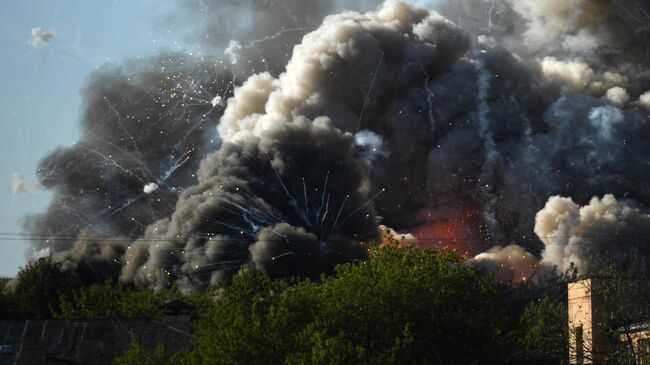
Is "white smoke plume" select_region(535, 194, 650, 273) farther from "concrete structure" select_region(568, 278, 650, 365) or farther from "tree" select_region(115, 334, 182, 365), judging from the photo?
"tree" select_region(115, 334, 182, 365)

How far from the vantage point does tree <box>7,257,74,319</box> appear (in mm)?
81625

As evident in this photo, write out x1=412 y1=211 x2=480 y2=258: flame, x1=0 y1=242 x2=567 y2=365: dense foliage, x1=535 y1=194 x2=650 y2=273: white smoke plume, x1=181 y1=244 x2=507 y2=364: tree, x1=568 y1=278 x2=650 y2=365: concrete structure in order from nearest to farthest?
1. x1=568 y1=278 x2=650 y2=365: concrete structure
2. x1=0 y1=242 x2=567 y2=365: dense foliage
3. x1=181 y1=244 x2=507 y2=364: tree
4. x1=535 y1=194 x2=650 y2=273: white smoke plume
5. x1=412 y1=211 x2=480 y2=258: flame

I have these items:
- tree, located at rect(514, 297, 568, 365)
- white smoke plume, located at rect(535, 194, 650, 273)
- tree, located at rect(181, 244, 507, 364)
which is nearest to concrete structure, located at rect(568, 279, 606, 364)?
tree, located at rect(514, 297, 568, 365)

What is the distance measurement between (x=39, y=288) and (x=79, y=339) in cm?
4047

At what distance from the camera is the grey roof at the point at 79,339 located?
147 ft

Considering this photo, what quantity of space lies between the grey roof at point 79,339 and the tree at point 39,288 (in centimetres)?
3423

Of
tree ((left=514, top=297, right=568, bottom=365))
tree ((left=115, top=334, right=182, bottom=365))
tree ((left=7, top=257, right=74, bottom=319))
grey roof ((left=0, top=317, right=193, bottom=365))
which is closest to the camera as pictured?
tree ((left=514, top=297, right=568, bottom=365))

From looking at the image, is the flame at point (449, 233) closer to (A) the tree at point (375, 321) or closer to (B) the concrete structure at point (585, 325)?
(B) the concrete structure at point (585, 325)

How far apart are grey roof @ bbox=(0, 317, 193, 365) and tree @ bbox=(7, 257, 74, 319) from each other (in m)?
34.2

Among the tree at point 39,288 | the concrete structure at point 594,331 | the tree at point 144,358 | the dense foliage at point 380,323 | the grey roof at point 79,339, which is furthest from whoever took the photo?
the tree at point 39,288

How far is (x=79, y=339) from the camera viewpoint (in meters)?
45.4

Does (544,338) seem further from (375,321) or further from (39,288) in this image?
(39,288)

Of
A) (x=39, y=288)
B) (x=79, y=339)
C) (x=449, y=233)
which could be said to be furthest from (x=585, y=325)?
(x=449, y=233)

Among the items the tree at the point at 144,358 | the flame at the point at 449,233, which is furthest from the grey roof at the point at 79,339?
the flame at the point at 449,233
